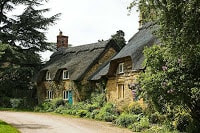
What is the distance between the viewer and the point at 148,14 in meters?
16.8

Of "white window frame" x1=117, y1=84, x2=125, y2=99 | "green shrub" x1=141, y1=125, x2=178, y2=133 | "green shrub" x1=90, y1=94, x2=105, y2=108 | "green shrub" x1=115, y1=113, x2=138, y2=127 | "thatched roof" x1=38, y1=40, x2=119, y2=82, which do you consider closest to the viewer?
"green shrub" x1=141, y1=125, x2=178, y2=133

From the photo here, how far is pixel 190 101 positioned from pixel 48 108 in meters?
24.3

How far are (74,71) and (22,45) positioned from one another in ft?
41.3

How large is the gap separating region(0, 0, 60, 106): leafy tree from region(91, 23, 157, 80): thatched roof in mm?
13911

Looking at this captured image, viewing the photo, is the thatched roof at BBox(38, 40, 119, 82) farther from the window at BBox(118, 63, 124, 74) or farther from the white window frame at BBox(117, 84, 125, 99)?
the window at BBox(118, 63, 124, 74)

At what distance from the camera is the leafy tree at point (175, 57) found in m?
14.9

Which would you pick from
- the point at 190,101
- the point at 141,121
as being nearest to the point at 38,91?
the point at 141,121

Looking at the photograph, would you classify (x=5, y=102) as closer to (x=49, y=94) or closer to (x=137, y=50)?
(x=49, y=94)

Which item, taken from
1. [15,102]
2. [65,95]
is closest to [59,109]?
[65,95]

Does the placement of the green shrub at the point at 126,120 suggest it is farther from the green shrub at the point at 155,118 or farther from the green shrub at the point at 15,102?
the green shrub at the point at 15,102

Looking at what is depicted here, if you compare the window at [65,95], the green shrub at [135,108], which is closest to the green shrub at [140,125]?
the green shrub at [135,108]

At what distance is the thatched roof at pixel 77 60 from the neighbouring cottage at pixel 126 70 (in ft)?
9.99

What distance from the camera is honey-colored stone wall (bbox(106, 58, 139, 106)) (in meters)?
31.3

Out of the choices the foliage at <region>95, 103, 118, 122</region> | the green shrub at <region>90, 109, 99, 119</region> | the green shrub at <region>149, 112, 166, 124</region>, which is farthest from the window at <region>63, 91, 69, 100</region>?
the green shrub at <region>149, 112, 166, 124</region>
